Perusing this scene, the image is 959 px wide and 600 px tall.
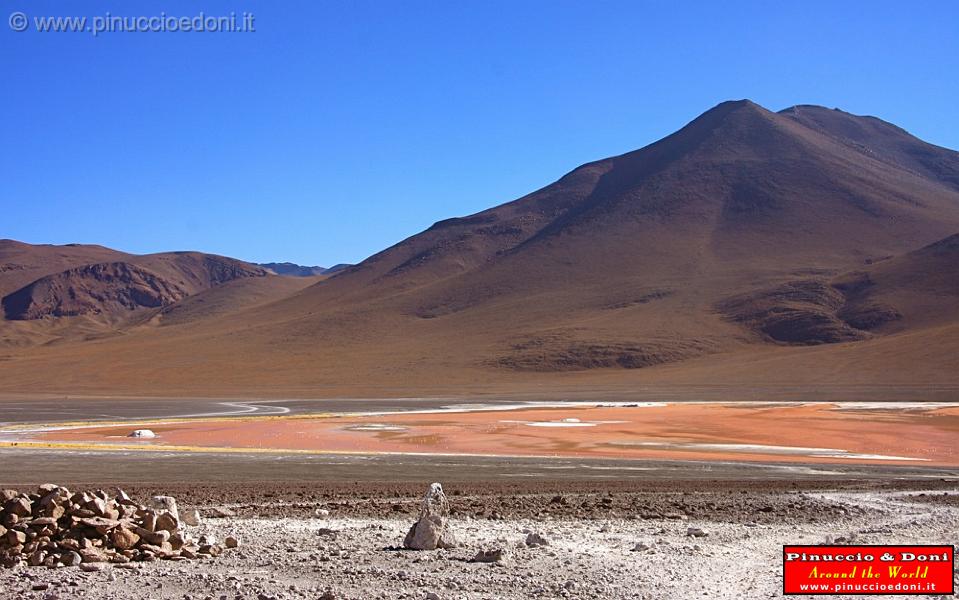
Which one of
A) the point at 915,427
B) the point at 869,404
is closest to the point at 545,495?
the point at 915,427

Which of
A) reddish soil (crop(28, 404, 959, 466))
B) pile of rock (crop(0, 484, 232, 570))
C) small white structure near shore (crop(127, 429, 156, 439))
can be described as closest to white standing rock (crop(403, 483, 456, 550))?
pile of rock (crop(0, 484, 232, 570))

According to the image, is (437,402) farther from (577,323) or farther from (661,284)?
(661,284)

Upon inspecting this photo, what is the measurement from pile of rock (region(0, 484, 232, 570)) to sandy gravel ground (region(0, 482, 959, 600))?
0.88 ft

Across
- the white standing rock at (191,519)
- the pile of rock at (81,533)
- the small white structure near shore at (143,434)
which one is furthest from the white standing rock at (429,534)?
the small white structure near shore at (143,434)

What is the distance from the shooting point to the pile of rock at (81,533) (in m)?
9.84

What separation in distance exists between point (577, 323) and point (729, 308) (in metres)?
19.3

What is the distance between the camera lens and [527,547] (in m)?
11.4

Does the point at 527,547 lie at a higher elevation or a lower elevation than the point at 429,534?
lower

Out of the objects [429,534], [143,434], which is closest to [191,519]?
[429,534]

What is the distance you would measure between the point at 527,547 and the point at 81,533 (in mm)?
5003

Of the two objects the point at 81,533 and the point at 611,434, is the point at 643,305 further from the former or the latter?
the point at 81,533

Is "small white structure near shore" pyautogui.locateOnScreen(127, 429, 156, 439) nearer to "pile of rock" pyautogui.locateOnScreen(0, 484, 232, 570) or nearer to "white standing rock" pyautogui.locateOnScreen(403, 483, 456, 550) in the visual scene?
"pile of rock" pyautogui.locateOnScreen(0, 484, 232, 570)

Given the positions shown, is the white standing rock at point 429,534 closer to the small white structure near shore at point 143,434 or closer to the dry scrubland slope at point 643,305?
the small white structure near shore at point 143,434

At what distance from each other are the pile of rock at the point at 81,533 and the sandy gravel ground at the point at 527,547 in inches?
10.5
